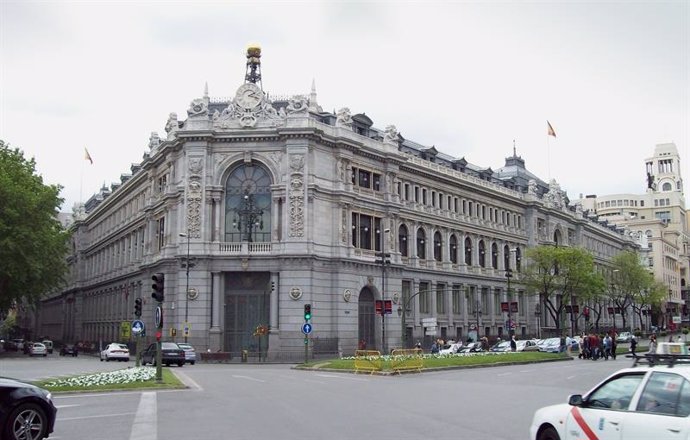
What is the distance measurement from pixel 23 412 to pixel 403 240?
190 ft

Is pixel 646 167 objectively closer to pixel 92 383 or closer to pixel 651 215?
pixel 651 215

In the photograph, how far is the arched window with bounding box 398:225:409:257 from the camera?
69000mm

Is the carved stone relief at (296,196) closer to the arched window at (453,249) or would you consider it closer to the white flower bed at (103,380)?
the arched window at (453,249)

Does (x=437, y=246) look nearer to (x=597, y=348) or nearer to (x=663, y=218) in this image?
(x=597, y=348)

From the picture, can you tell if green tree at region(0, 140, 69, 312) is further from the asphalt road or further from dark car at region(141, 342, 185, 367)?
the asphalt road

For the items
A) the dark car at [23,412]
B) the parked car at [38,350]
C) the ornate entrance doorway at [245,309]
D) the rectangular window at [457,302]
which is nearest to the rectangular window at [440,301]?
the rectangular window at [457,302]

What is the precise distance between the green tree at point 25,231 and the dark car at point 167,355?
2356 cm

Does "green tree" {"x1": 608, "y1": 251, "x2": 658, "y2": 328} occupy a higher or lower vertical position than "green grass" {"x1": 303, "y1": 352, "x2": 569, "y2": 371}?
higher

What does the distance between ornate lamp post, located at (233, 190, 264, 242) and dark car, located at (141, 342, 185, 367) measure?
573 inches

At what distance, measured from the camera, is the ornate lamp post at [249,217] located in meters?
58.9

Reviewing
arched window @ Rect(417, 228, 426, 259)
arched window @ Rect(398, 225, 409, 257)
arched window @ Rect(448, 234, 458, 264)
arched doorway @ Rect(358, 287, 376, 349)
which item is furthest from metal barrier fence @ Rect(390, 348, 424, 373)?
arched window @ Rect(448, 234, 458, 264)

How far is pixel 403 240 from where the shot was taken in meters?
69.6

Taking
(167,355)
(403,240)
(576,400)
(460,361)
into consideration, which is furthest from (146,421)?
(403,240)

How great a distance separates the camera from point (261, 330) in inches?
2200
